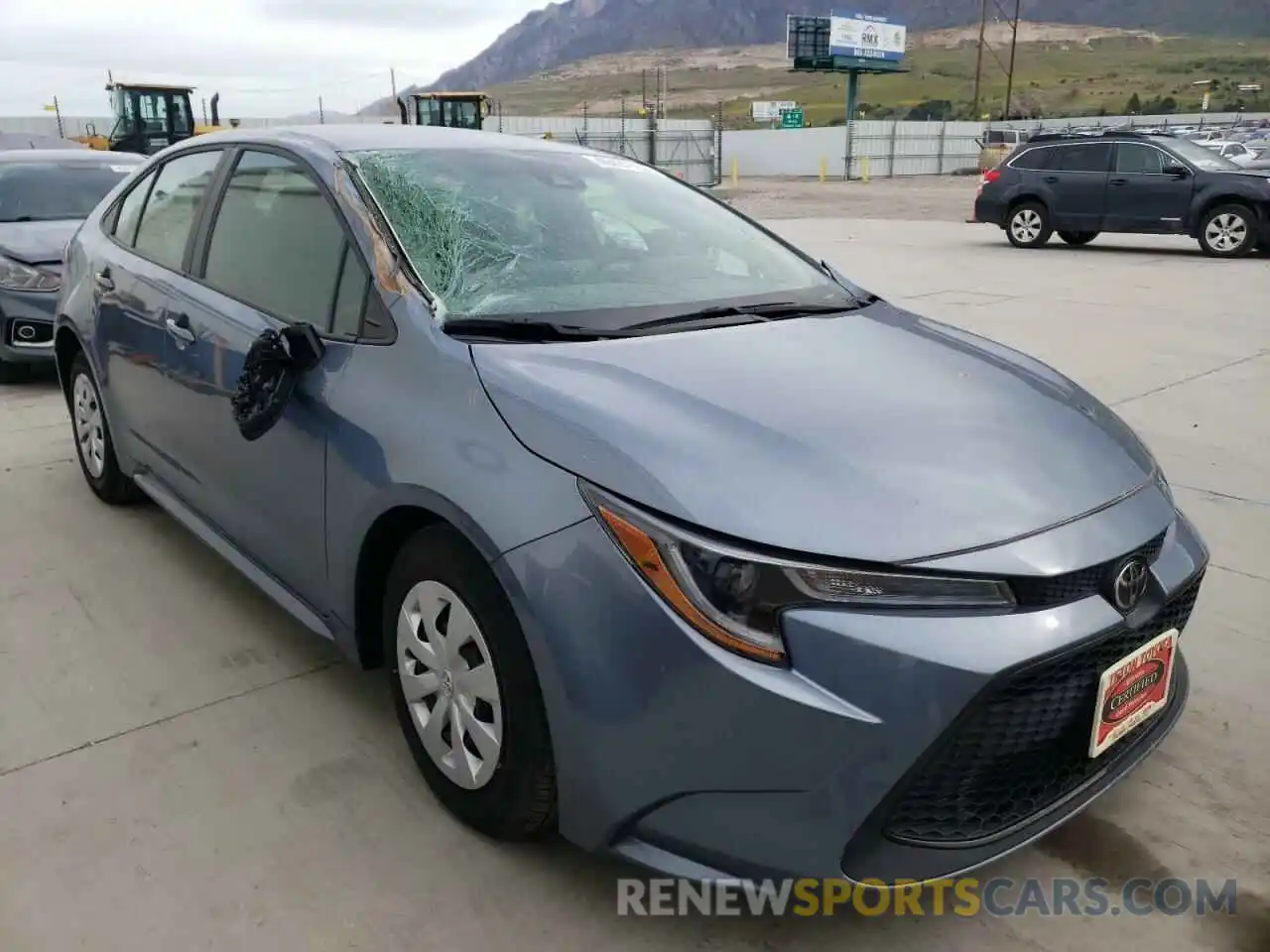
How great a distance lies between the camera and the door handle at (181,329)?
3213mm

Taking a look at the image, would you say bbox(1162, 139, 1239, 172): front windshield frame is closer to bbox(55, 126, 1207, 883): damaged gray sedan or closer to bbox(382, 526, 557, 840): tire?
bbox(55, 126, 1207, 883): damaged gray sedan

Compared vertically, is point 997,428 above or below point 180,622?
above

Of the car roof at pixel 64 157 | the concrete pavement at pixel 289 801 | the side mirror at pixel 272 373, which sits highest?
the car roof at pixel 64 157

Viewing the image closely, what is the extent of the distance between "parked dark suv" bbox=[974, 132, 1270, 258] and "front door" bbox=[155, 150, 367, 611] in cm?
1339

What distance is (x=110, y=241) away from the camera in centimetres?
411

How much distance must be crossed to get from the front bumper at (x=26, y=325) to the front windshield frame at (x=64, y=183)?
3.15 ft

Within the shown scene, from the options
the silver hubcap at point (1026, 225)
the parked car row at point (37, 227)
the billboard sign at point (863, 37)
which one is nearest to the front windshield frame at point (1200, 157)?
the silver hubcap at point (1026, 225)

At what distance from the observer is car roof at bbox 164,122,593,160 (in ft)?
10.0

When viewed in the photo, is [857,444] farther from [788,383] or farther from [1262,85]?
[1262,85]

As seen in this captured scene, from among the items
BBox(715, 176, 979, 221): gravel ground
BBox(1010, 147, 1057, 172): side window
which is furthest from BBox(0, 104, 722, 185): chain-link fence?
BBox(1010, 147, 1057, 172): side window

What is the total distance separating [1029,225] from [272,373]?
1451cm

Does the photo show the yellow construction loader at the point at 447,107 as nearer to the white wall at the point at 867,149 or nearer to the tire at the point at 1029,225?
the tire at the point at 1029,225

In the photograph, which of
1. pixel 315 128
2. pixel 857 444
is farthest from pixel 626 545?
pixel 315 128

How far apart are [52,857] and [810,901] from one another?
163 cm
